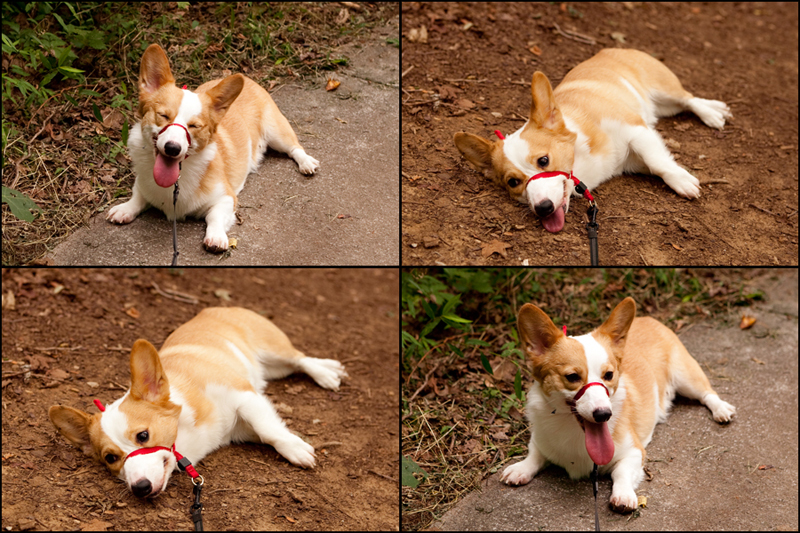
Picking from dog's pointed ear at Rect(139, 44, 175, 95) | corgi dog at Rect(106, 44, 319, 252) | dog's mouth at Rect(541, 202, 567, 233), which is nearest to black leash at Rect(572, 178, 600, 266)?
dog's mouth at Rect(541, 202, 567, 233)

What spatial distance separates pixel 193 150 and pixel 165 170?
0.74 ft

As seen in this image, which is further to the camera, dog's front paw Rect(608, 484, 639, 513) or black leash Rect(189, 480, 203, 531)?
dog's front paw Rect(608, 484, 639, 513)

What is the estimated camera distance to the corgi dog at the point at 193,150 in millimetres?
3635

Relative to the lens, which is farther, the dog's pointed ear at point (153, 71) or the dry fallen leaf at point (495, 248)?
the dry fallen leaf at point (495, 248)

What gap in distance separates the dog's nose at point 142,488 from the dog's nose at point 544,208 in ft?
8.84

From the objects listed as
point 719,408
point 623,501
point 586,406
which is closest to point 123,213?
point 586,406

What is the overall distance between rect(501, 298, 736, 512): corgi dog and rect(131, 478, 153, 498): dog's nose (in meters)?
1.87

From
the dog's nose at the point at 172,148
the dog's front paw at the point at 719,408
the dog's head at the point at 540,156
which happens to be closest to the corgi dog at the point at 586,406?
the dog's front paw at the point at 719,408

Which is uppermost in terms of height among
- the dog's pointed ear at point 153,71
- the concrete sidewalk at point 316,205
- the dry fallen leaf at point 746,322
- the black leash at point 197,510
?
the dog's pointed ear at point 153,71

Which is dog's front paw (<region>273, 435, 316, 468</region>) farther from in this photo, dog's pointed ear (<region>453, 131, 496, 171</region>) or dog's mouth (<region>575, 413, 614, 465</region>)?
dog's pointed ear (<region>453, 131, 496, 171</region>)

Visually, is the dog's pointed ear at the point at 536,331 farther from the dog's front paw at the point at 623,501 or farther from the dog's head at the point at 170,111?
the dog's head at the point at 170,111

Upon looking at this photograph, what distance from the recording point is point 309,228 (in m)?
4.19

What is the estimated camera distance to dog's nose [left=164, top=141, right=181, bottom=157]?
3.55m

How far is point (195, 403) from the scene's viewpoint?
341 centimetres
